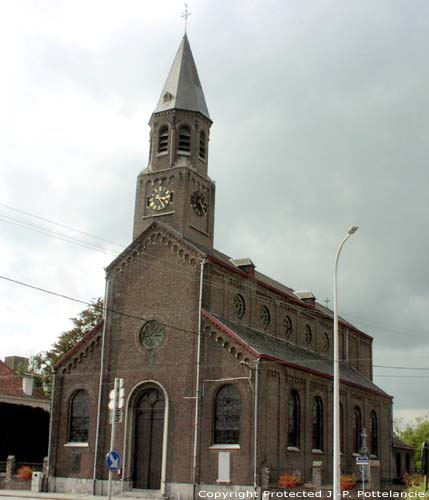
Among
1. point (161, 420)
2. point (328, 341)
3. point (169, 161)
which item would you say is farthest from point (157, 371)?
point (328, 341)

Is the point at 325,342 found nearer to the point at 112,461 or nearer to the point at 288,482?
the point at 288,482

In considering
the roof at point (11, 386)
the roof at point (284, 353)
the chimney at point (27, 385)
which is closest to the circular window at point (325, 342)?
the roof at point (284, 353)

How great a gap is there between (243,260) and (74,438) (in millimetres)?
15210

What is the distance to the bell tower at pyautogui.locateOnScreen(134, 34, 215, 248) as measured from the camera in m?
44.3

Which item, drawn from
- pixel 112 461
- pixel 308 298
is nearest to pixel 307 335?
pixel 308 298

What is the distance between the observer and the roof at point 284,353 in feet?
125

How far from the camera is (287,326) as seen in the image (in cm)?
4950

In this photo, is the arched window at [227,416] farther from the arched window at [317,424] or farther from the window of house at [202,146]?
the window of house at [202,146]

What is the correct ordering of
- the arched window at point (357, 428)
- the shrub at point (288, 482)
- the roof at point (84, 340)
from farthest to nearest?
the arched window at point (357, 428) < the roof at point (84, 340) < the shrub at point (288, 482)

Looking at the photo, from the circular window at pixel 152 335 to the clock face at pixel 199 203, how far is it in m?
8.21

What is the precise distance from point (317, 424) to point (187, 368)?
9.61m

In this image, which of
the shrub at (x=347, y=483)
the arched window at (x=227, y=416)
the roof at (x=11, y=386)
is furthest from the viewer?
the roof at (x=11, y=386)

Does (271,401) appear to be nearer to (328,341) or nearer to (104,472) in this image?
(104,472)

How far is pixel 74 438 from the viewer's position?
139 feet
